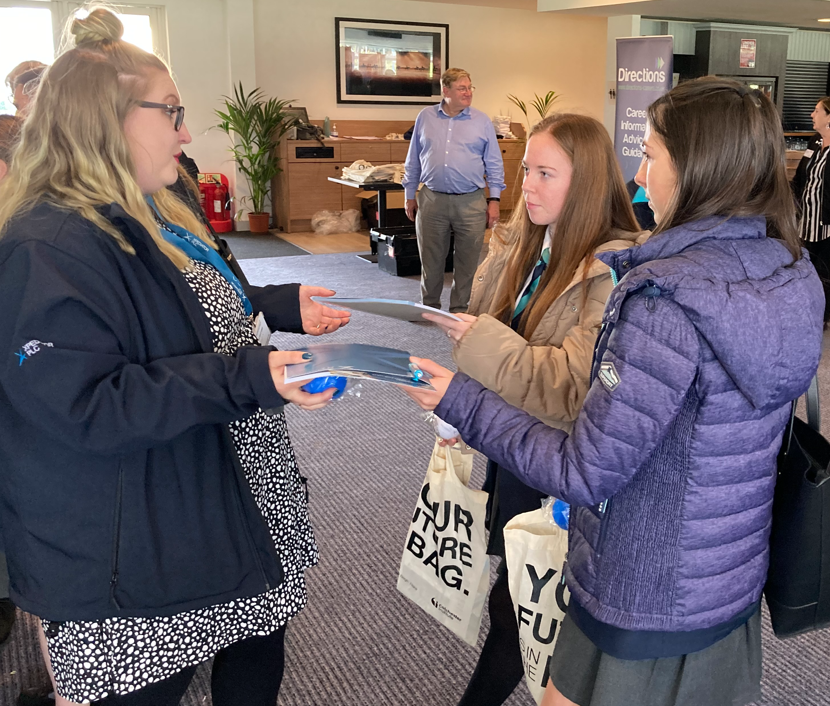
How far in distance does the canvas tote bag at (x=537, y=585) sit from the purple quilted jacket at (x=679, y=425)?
0.81 feet

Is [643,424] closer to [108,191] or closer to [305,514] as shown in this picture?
[305,514]

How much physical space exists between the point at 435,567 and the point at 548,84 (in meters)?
10.6

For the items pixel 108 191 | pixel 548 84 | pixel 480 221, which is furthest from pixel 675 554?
pixel 548 84

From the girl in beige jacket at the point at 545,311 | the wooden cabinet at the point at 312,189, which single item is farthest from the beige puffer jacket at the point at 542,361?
the wooden cabinet at the point at 312,189

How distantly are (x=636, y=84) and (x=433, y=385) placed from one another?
6199 millimetres

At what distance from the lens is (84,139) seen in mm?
1174

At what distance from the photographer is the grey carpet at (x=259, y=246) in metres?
8.08

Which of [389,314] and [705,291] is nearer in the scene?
[705,291]

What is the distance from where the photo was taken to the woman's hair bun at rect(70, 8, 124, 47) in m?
1.22

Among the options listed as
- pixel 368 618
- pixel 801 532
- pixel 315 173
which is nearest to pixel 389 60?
pixel 315 173

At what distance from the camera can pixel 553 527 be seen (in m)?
1.41

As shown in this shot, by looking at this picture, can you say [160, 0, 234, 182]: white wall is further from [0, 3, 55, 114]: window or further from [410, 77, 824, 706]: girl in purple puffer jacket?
[410, 77, 824, 706]: girl in purple puffer jacket

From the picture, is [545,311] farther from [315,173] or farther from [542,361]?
[315,173]

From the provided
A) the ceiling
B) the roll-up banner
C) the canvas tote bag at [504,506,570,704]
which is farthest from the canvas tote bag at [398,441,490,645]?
the ceiling
